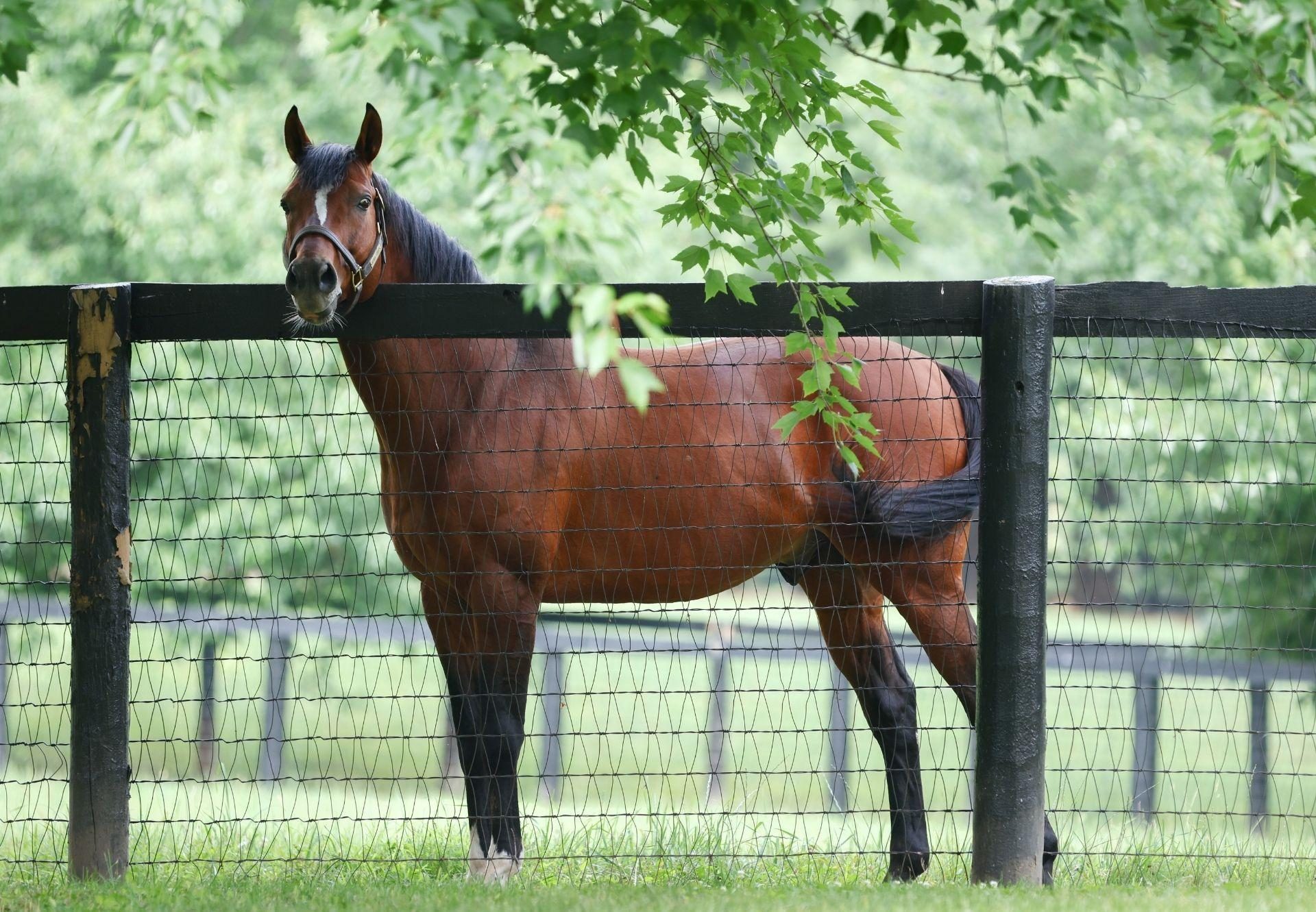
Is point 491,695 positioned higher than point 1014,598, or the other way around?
point 1014,598

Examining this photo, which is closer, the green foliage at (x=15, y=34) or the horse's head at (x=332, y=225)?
the green foliage at (x=15, y=34)

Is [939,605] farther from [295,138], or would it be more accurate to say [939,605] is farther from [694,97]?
[295,138]

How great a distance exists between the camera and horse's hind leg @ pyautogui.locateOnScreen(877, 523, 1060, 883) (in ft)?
15.3

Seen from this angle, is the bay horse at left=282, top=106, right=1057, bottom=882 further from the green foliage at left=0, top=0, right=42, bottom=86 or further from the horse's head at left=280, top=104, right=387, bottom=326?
the green foliage at left=0, top=0, right=42, bottom=86

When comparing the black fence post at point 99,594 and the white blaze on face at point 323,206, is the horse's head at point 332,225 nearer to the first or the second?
the white blaze on face at point 323,206

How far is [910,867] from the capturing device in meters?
4.54

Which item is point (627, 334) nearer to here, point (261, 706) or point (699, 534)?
point (699, 534)

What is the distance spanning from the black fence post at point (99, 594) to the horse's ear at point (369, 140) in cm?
89

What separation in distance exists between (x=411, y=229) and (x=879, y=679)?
2407mm

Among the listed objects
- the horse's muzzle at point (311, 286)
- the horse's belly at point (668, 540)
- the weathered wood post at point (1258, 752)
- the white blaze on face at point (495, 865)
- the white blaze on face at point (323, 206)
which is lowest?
the weathered wood post at point (1258, 752)

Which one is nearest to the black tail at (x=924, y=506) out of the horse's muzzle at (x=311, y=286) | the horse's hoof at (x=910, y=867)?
the horse's hoof at (x=910, y=867)

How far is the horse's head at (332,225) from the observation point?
3.92 m

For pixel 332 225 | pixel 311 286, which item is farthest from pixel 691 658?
pixel 311 286

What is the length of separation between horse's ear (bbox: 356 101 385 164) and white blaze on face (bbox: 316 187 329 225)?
0.72 ft
